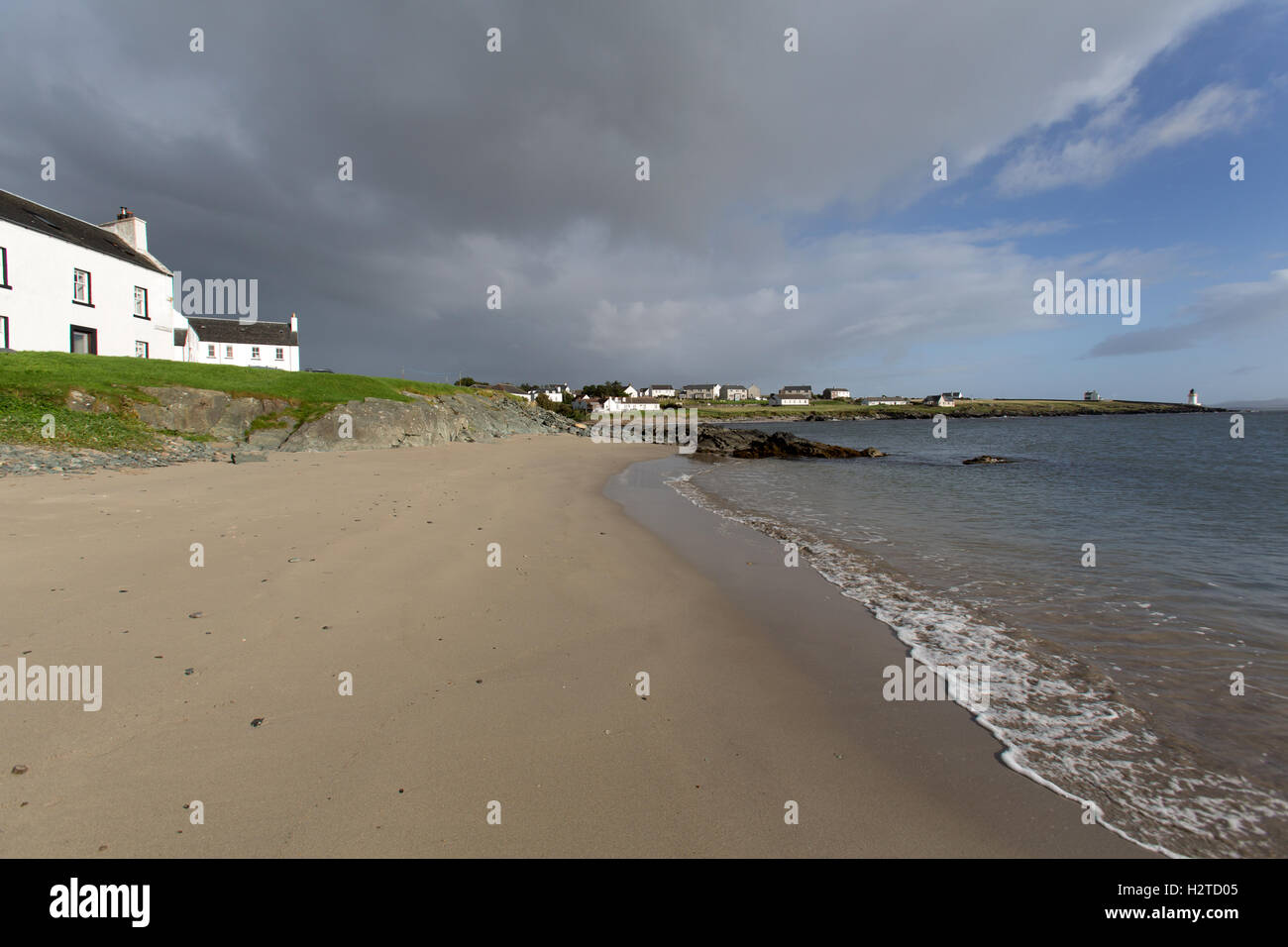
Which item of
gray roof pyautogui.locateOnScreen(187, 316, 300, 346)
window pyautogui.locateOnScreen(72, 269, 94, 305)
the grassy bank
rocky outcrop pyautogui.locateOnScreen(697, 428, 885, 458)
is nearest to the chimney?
window pyautogui.locateOnScreen(72, 269, 94, 305)

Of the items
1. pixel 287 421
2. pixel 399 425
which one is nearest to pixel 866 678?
pixel 287 421

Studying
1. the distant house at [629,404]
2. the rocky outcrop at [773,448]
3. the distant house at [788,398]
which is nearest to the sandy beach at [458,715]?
the rocky outcrop at [773,448]

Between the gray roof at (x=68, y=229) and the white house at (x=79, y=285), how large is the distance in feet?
0.23

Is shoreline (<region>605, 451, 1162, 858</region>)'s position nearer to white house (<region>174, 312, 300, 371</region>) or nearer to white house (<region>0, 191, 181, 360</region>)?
white house (<region>0, 191, 181, 360</region>)

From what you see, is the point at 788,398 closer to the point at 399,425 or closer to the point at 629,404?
the point at 629,404

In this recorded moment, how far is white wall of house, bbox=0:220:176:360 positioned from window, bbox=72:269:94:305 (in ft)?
0.29

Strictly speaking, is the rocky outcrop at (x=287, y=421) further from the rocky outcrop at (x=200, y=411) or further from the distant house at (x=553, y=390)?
the distant house at (x=553, y=390)

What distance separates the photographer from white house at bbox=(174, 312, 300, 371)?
57.5m

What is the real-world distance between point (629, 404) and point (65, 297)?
313 feet

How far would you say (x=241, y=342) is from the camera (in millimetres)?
59719
